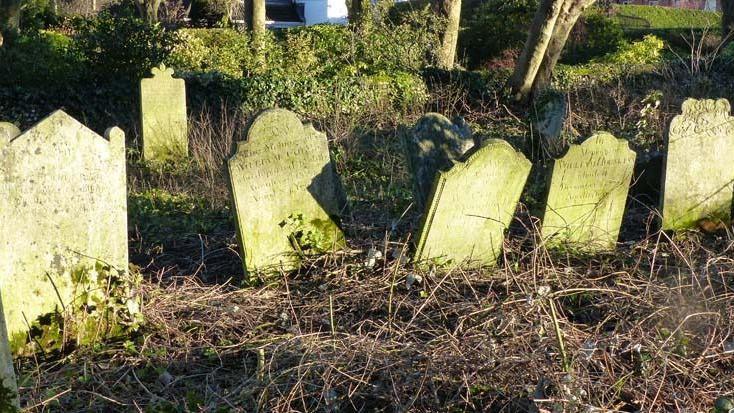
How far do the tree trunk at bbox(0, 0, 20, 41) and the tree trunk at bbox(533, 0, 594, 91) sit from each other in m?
8.32

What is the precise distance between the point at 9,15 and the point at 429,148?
32.7 feet

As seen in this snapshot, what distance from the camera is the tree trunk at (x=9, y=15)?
1317cm

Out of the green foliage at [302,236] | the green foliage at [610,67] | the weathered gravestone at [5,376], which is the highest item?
the green foliage at [610,67]

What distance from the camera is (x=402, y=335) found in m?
4.67

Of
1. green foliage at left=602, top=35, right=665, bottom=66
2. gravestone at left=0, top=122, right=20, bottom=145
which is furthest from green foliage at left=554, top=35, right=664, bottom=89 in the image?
gravestone at left=0, top=122, right=20, bottom=145

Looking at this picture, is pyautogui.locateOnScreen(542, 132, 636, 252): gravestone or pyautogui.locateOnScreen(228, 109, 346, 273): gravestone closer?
pyautogui.locateOnScreen(228, 109, 346, 273): gravestone

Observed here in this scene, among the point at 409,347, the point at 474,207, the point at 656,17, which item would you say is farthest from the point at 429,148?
the point at 656,17

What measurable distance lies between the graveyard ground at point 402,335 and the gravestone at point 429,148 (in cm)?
36

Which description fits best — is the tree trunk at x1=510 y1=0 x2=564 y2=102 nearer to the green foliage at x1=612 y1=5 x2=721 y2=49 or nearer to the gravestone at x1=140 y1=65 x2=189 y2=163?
the gravestone at x1=140 y1=65 x2=189 y2=163

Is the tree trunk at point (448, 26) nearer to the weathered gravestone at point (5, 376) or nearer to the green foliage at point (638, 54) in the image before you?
the green foliage at point (638, 54)

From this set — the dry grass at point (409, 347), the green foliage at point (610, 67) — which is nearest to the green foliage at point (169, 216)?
the dry grass at point (409, 347)

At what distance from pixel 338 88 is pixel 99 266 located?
822 cm

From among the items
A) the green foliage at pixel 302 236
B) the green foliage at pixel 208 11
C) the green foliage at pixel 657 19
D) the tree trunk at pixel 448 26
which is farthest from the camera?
the green foliage at pixel 208 11

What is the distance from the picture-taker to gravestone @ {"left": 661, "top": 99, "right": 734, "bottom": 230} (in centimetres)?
663
